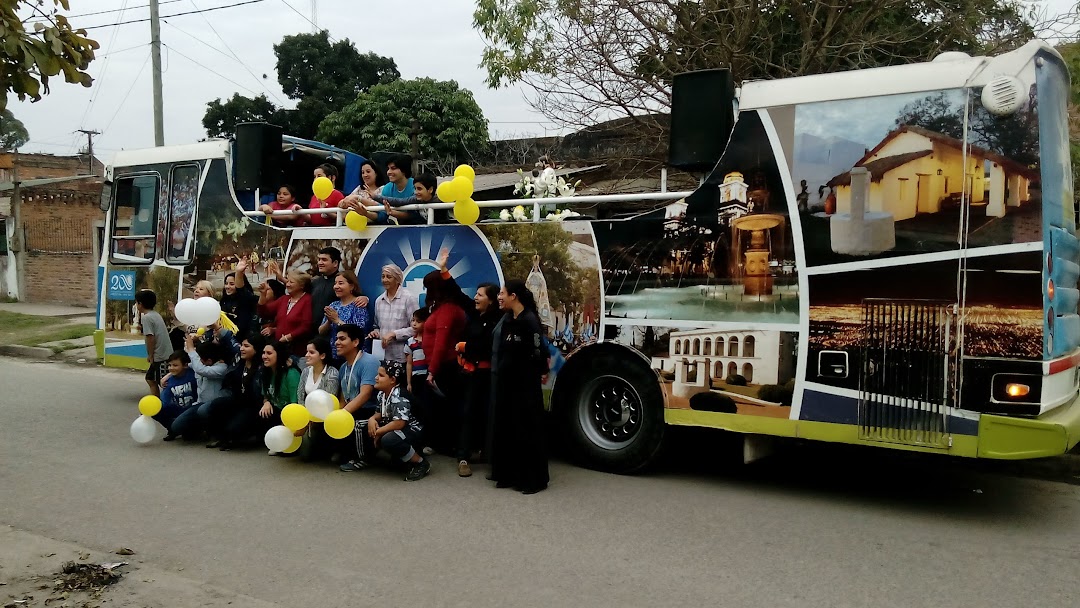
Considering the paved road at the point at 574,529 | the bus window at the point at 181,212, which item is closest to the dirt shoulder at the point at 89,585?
the paved road at the point at 574,529

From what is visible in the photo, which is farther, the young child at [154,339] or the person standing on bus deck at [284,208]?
the young child at [154,339]

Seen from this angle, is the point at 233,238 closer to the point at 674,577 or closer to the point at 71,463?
the point at 71,463

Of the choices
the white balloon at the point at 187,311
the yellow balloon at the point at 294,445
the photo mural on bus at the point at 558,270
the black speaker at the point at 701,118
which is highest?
the black speaker at the point at 701,118

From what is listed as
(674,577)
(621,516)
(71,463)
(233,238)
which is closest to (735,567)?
(674,577)

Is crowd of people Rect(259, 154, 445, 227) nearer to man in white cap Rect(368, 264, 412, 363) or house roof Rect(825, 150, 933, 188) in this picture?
man in white cap Rect(368, 264, 412, 363)

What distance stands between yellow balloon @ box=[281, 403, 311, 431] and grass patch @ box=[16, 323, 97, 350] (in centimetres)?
1020

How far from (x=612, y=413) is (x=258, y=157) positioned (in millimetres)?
4702

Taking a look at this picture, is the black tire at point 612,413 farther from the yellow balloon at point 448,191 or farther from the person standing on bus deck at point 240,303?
the person standing on bus deck at point 240,303

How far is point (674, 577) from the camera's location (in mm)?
4648

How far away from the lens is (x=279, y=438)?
7.09m

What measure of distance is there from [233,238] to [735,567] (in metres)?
6.55

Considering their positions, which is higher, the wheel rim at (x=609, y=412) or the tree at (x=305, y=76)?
the tree at (x=305, y=76)

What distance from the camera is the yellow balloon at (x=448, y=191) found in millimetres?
7215

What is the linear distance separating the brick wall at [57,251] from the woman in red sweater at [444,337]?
1803cm
